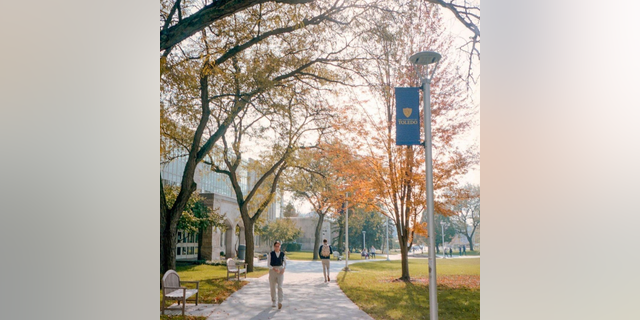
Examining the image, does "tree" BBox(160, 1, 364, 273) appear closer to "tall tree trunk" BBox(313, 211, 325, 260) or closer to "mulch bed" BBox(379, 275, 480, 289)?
"tall tree trunk" BBox(313, 211, 325, 260)

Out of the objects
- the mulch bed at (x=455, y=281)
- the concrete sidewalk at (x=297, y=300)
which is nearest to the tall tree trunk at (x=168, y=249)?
the concrete sidewalk at (x=297, y=300)

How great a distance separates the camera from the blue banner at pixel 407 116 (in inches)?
237

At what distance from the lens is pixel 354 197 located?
6.18 metres

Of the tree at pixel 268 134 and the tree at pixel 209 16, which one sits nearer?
the tree at pixel 209 16

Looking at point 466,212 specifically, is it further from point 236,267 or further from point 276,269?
point 236,267

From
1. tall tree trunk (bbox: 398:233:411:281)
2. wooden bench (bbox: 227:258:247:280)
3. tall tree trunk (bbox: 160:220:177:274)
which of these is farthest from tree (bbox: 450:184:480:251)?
tall tree trunk (bbox: 160:220:177:274)

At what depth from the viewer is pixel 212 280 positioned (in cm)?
596

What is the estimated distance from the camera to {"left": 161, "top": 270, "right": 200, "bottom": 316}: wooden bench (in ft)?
18.3

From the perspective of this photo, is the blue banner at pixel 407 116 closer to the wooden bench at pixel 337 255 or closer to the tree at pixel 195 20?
the wooden bench at pixel 337 255

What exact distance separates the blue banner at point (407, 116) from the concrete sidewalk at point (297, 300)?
193cm

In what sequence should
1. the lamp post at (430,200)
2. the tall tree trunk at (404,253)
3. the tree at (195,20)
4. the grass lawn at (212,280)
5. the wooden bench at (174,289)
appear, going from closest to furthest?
the lamp post at (430,200) → the wooden bench at (174,289) → the grass lawn at (212,280) → the tree at (195,20) → the tall tree trunk at (404,253)
